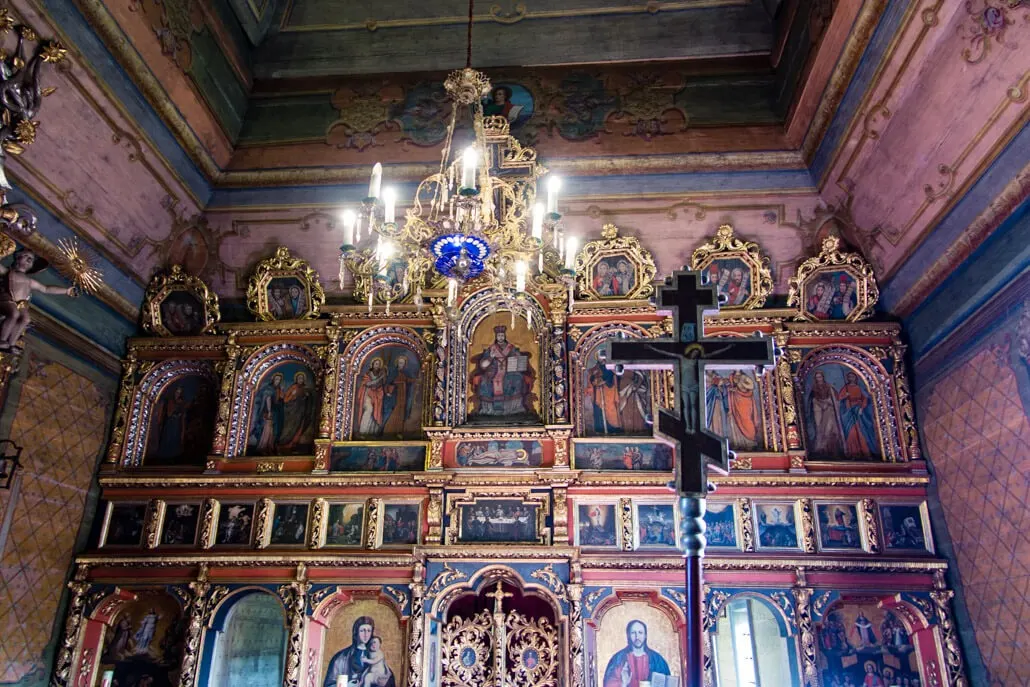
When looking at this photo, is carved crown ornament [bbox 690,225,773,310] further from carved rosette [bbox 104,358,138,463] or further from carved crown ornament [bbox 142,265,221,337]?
carved rosette [bbox 104,358,138,463]

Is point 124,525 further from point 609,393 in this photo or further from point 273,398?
point 609,393

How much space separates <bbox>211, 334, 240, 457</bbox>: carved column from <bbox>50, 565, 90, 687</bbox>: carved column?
76.7 inches

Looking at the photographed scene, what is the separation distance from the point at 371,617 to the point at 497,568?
1592mm

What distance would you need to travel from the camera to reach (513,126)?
399 inches

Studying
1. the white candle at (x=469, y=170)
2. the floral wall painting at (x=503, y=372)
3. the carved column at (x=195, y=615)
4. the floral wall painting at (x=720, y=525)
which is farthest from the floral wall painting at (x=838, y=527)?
the carved column at (x=195, y=615)

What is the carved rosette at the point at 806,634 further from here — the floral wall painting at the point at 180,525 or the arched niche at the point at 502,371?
the floral wall painting at the point at 180,525

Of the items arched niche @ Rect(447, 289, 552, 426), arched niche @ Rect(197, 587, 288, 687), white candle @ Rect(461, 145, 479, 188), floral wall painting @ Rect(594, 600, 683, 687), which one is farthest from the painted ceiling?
white candle @ Rect(461, 145, 479, 188)

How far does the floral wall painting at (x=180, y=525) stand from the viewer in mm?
9070

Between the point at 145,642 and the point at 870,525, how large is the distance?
8287 mm

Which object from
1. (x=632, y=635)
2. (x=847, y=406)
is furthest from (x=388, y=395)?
(x=847, y=406)

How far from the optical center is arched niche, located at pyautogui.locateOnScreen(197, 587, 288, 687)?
8602 mm

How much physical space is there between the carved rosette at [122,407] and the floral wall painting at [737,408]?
7173 millimetres

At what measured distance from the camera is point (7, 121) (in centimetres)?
629

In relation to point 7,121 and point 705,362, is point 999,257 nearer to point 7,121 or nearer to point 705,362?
point 705,362
